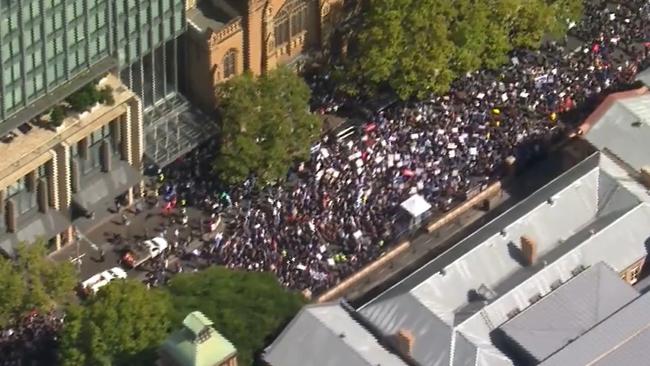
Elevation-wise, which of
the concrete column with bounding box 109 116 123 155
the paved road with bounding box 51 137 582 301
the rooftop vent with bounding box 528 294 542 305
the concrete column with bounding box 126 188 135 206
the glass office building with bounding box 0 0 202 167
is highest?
the glass office building with bounding box 0 0 202 167

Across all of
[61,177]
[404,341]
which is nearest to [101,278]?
[61,177]

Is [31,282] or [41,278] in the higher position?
[31,282]

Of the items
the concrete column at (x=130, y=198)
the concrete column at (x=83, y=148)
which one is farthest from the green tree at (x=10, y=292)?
the concrete column at (x=130, y=198)

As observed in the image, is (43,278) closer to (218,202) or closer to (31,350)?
(31,350)

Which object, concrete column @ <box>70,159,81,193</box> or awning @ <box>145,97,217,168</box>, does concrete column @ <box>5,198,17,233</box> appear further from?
awning @ <box>145,97,217,168</box>

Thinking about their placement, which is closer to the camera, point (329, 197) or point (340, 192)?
point (329, 197)

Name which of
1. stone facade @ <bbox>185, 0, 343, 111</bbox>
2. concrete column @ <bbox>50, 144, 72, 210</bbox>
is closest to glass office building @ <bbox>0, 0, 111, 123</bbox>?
concrete column @ <bbox>50, 144, 72, 210</bbox>

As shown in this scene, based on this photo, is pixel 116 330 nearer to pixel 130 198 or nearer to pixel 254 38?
pixel 130 198
